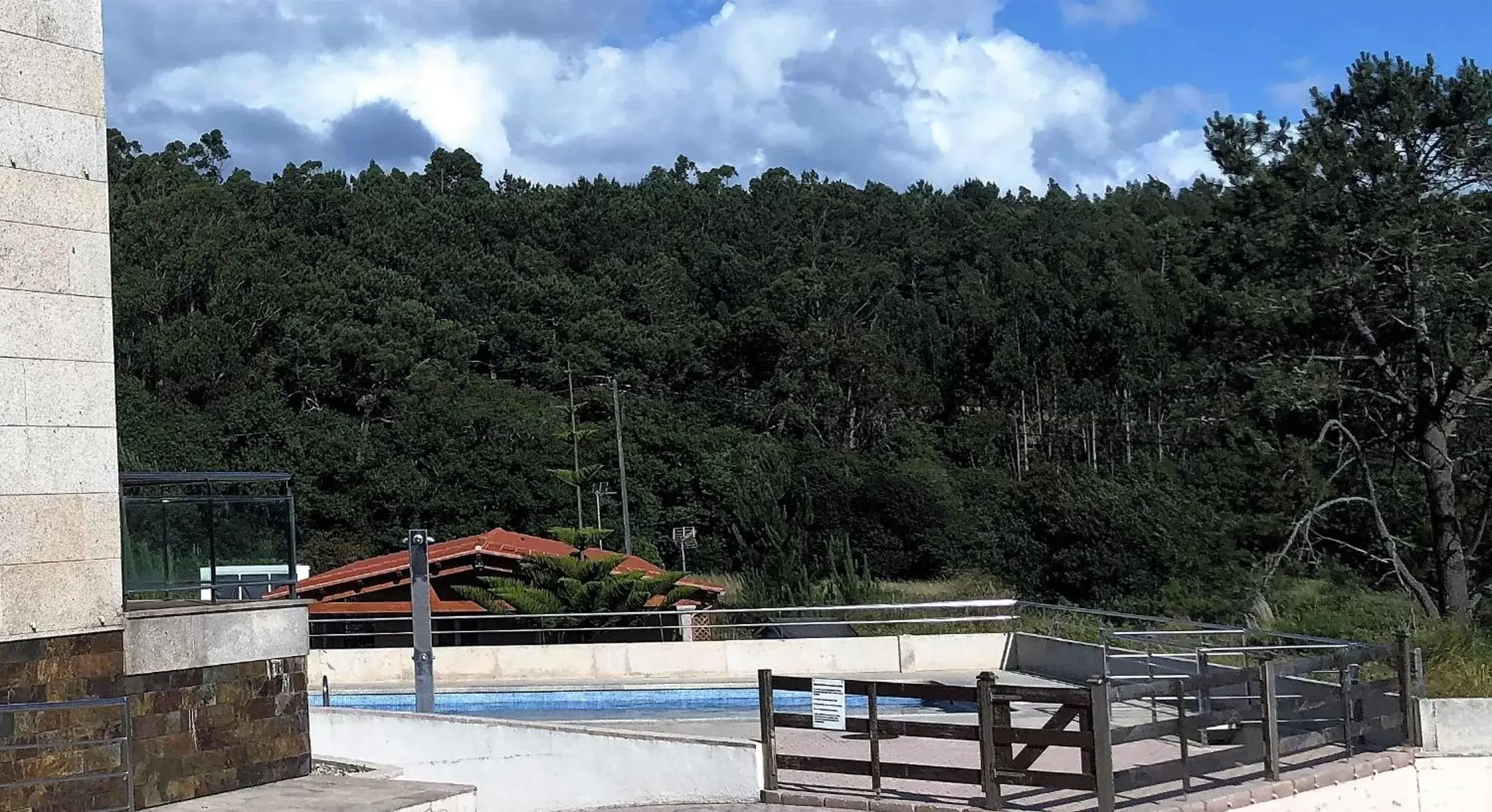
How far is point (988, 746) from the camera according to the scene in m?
9.79

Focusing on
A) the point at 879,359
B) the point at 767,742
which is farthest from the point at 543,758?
the point at 879,359

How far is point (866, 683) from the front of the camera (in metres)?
10.6

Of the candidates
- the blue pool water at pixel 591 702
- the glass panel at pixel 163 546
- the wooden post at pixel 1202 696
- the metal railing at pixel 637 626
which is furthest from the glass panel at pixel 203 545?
the metal railing at pixel 637 626

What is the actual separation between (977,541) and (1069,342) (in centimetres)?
1919

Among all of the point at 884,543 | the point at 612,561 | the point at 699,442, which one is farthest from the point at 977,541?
the point at 612,561

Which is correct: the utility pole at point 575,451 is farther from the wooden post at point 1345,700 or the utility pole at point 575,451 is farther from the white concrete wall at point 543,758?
the wooden post at point 1345,700

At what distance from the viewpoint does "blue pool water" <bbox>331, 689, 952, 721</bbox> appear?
1653 centimetres

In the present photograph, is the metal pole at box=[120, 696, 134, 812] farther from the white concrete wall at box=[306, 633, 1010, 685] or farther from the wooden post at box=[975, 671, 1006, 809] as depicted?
the white concrete wall at box=[306, 633, 1010, 685]

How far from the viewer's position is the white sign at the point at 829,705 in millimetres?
10688

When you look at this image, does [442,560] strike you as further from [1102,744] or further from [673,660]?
[1102,744]

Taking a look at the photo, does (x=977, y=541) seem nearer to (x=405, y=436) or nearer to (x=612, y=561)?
(x=405, y=436)

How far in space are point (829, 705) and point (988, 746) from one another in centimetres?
136

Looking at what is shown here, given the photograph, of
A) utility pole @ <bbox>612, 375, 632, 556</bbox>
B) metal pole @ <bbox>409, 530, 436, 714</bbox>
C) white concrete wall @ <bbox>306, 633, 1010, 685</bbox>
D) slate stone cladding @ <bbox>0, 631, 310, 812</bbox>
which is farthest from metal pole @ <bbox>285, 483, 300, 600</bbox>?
utility pole @ <bbox>612, 375, 632, 556</bbox>

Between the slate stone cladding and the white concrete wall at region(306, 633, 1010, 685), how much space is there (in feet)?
20.9
